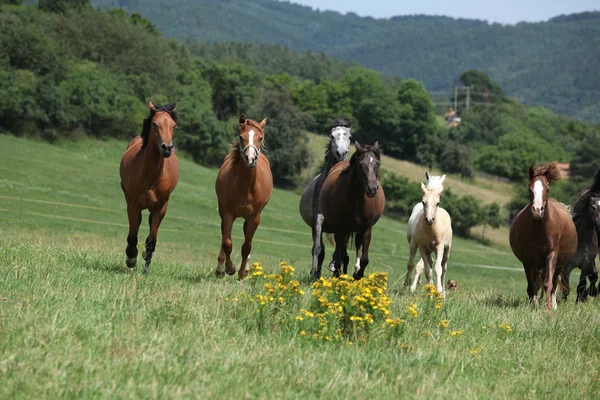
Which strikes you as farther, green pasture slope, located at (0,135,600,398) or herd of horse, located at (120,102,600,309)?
herd of horse, located at (120,102,600,309)

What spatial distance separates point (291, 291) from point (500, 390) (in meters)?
2.66

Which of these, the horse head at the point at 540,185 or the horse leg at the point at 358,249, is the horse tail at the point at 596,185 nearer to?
the horse head at the point at 540,185

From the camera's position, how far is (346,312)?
8.17 metres

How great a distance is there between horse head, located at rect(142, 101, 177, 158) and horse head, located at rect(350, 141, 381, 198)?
280 centimetres

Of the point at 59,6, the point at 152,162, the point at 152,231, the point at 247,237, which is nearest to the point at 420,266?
the point at 247,237

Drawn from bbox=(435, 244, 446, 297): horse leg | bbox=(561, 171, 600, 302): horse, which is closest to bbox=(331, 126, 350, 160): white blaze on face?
bbox=(435, 244, 446, 297): horse leg

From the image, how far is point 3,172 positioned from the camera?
1759 inches

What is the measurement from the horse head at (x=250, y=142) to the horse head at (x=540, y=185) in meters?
4.32

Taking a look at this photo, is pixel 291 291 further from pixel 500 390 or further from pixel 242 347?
pixel 500 390

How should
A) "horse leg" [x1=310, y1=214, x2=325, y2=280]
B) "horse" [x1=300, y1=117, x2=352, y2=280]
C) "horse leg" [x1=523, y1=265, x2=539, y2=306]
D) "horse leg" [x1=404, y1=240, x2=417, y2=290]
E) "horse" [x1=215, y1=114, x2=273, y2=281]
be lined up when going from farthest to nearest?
"horse leg" [x1=404, y1=240, x2=417, y2=290] < "horse" [x1=300, y1=117, x2=352, y2=280] < "horse leg" [x1=310, y1=214, x2=325, y2=280] < "horse leg" [x1=523, y1=265, x2=539, y2=306] < "horse" [x1=215, y1=114, x2=273, y2=281]

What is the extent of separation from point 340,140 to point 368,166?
2.68 meters

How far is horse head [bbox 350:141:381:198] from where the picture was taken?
1151 centimetres

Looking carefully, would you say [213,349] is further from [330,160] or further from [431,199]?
[330,160]

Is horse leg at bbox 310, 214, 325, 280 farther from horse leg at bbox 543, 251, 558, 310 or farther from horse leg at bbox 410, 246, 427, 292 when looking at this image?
horse leg at bbox 543, 251, 558, 310
